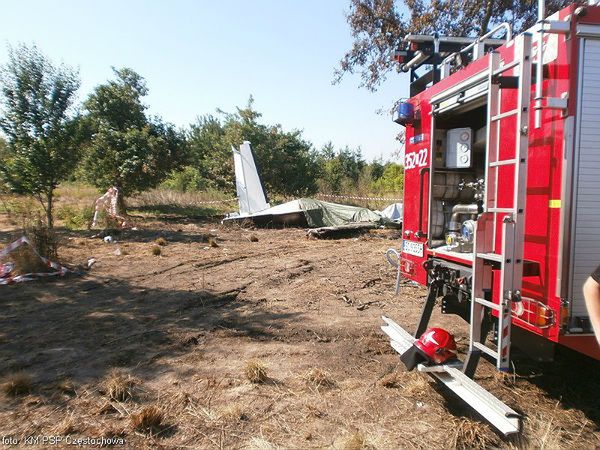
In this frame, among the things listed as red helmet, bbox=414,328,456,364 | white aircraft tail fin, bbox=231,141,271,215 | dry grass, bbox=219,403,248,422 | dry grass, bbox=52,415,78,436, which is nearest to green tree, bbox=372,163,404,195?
white aircraft tail fin, bbox=231,141,271,215

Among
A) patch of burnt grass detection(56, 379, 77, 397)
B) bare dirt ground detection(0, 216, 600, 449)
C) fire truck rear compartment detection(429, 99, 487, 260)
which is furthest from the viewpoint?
fire truck rear compartment detection(429, 99, 487, 260)

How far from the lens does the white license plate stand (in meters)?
4.41

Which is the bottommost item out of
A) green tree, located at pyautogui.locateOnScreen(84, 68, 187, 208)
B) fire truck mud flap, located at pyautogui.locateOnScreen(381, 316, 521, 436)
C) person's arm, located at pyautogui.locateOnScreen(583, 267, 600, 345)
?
fire truck mud flap, located at pyautogui.locateOnScreen(381, 316, 521, 436)

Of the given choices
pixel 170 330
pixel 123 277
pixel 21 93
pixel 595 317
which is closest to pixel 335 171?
pixel 21 93

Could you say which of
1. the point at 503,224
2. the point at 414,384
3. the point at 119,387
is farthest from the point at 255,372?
the point at 503,224

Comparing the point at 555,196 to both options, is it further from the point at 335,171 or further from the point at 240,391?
the point at 335,171

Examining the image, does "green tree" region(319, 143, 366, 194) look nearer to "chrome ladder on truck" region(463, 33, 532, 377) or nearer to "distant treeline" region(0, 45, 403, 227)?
"distant treeline" region(0, 45, 403, 227)

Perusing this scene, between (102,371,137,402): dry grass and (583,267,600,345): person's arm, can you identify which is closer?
(583,267,600,345): person's arm

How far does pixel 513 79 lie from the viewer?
2838 mm

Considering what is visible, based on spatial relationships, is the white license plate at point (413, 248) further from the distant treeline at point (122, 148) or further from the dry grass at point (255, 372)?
the distant treeline at point (122, 148)

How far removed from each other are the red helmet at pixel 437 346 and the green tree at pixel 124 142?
59.4ft

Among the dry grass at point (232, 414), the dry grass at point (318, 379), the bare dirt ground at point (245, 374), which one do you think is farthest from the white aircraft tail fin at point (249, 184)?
the dry grass at point (232, 414)

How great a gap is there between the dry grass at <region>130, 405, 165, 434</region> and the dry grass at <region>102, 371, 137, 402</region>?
43 centimetres

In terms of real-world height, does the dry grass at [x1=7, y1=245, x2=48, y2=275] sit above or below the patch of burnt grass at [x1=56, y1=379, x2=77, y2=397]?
above
